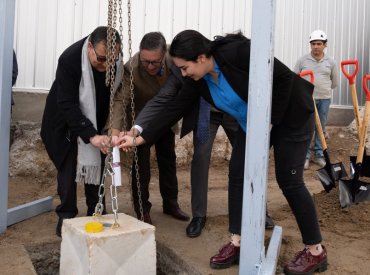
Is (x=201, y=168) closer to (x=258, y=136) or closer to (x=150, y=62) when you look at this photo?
(x=150, y=62)

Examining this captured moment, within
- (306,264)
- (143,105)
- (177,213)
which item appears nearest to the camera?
(306,264)

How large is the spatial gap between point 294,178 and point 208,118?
1040 mm

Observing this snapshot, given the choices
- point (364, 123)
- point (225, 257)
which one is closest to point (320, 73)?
point (364, 123)

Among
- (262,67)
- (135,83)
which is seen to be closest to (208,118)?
(135,83)

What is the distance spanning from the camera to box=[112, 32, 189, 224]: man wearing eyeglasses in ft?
11.2

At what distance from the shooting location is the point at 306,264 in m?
2.88

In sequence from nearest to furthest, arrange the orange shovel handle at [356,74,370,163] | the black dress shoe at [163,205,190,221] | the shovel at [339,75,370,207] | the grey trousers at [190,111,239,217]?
the grey trousers at [190,111,239,217], the black dress shoe at [163,205,190,221], the orange shovel handle at [356,74,370,163], the shovel at [339,75,370,207]

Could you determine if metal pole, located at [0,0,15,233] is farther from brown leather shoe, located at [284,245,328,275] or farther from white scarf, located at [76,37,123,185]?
brown leather shoe, located at [284,245,328,275]

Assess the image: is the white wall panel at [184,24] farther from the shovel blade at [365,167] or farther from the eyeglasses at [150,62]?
the shovel blade at [365,167]

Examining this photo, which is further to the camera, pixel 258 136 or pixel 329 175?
pixel 329 175

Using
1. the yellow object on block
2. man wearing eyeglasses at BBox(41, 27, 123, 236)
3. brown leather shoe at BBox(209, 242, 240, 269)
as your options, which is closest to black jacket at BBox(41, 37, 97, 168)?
man wearing eyeglasses at BBox(41, 27, 123, 236)

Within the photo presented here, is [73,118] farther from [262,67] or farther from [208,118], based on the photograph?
[262,67]

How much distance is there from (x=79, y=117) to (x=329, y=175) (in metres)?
2.55

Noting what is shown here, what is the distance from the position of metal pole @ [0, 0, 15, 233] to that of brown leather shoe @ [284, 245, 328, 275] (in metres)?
2.22
